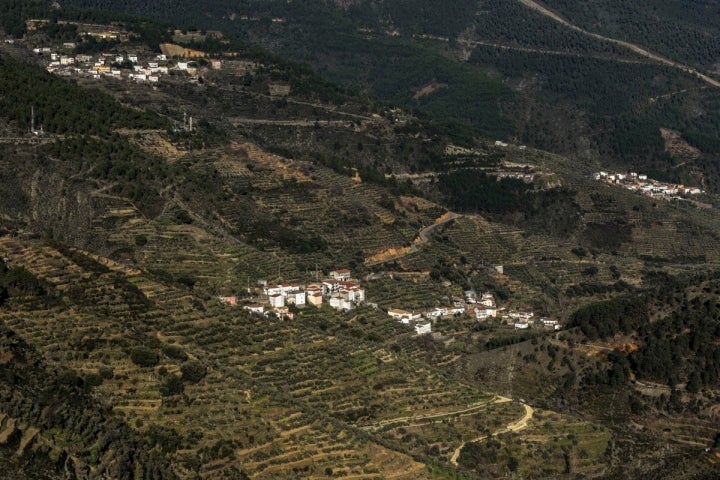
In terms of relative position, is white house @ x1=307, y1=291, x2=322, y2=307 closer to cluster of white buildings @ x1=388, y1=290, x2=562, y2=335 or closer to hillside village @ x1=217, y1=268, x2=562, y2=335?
hillside village @ x1=217, y1=268, x2=562, y2=335

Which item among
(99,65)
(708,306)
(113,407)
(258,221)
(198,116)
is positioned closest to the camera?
(113,407)

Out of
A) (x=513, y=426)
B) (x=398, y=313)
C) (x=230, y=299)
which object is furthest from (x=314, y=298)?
(x=513, y=426)

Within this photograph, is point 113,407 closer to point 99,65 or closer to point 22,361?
point 22,361

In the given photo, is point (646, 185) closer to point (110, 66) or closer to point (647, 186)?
point (647, 186)

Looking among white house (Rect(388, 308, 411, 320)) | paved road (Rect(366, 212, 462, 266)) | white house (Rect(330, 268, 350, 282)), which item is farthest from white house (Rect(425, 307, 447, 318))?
paved road (Rect(366, 212, 462, 266))

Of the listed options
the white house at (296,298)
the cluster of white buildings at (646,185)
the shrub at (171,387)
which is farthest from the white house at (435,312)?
the cluster of white buildings at (646,185)

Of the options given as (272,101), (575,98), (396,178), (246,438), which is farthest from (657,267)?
(575,98)

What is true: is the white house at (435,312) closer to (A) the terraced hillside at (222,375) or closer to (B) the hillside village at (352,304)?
(B) the hillside village at (352,304)
